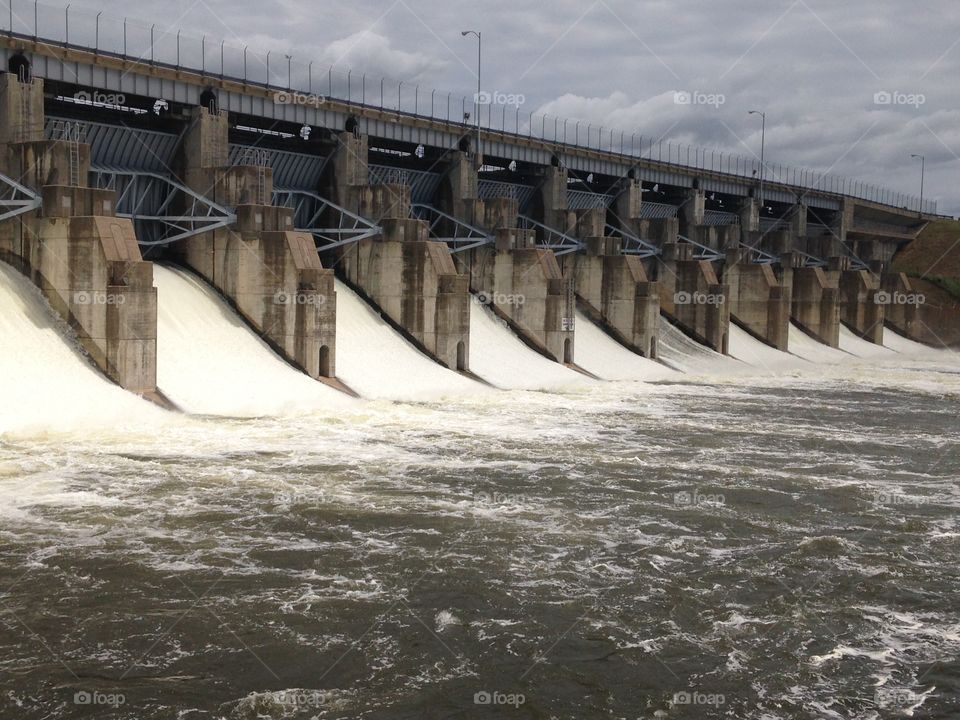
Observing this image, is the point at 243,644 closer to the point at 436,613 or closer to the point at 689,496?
the point at 436,613

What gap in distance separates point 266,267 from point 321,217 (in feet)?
29.1

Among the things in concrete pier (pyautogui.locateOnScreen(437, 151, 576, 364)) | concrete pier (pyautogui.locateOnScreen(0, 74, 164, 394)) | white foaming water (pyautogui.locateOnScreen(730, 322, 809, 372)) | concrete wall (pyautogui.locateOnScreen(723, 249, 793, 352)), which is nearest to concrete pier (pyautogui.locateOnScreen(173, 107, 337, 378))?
concrete pier (pyautogui.locateOnScreen(0, 74, 164, 394))

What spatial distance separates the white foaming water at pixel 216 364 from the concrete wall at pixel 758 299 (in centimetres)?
3356

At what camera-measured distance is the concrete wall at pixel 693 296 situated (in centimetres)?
5353

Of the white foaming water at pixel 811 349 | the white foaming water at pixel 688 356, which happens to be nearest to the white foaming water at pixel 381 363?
the white foaming water at pixel 688 356

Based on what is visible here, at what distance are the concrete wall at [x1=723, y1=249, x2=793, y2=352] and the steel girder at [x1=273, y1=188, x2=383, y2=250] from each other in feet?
85.3

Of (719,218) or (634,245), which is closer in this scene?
(634,245)

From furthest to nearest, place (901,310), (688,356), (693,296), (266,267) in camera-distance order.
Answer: (901,310), (693,296), (688,356), (266,267)

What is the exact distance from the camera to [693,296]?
180ft

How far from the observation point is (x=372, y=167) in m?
45.1

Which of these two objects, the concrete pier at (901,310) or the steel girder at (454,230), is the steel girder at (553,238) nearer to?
the steel girder at (454,230)

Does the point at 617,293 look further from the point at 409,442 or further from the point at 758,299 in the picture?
the point at 409,442

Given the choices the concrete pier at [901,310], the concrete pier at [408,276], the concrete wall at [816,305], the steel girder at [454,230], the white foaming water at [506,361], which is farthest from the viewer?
the concrete pier at [901,310]

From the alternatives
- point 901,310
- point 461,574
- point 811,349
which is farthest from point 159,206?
point 901,310
